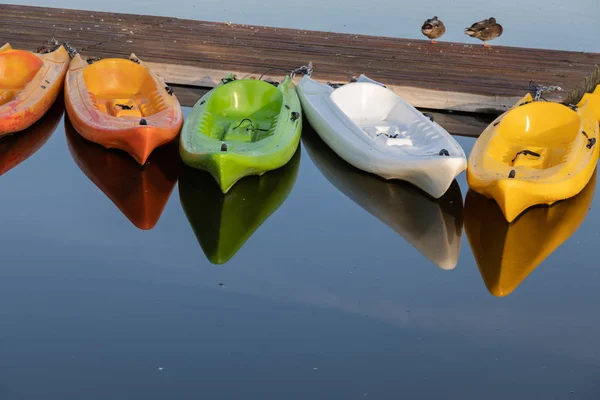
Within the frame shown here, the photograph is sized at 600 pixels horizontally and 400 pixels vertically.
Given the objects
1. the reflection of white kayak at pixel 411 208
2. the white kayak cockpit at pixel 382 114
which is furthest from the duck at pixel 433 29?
the reflection of white kayak at pixel 411 208

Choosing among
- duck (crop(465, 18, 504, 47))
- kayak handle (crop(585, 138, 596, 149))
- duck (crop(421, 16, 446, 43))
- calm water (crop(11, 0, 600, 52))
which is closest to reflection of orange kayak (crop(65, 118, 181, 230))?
kayak handle (crop(585, 138, 596, 149))

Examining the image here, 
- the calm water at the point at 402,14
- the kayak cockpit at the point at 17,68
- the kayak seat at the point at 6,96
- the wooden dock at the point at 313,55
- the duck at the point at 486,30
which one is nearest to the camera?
the kayak seat at the point at 6,96

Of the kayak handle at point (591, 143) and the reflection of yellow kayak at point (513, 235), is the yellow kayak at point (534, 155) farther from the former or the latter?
the reflection of yellow kayak at point (513, 235)

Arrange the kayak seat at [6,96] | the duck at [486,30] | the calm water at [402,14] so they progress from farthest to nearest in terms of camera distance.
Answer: the calm water at [402,14], the duck at [486,30], the kayak seat at [6,96]

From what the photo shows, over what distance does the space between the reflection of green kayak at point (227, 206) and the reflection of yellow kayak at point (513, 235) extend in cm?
147

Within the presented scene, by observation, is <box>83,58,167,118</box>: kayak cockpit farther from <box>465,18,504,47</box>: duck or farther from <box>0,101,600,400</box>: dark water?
<box>465,18,504,47</box>: duck

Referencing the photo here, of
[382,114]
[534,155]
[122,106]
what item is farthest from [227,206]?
→ [534,155]

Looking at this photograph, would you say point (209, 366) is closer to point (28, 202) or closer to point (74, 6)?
point (28, 202)

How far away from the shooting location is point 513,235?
21.1ft

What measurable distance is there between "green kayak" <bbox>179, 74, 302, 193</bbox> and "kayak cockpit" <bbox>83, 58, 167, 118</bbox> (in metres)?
0.66

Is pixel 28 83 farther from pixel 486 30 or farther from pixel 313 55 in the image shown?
pixel 486 30

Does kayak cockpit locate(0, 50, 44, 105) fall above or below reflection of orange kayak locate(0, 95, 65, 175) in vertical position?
above

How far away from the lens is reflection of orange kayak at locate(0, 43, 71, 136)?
7609 mm

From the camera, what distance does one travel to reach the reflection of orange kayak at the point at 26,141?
24.5 ft
